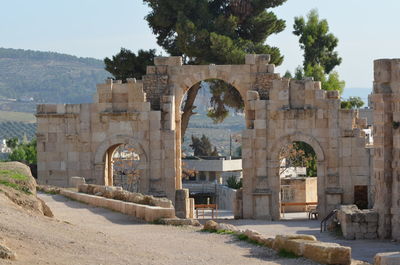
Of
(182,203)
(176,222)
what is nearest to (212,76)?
(182,203)

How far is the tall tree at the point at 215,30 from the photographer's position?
145ft

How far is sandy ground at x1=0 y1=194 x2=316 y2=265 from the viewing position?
15086mm

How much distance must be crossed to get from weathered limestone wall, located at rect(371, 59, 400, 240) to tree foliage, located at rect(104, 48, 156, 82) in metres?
19.9

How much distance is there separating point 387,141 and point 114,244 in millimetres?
11595

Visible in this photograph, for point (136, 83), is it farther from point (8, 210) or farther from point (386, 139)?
point (8, 210)

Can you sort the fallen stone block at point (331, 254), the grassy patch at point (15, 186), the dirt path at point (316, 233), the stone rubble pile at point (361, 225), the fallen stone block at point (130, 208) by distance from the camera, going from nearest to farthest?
the fallen stone block at point (331, 254), the grassy patch at point (15, 186), the dirt path at point (316, 233), the fallen stone block at point (130, 208), the stone rubble pile at point (361, 225)

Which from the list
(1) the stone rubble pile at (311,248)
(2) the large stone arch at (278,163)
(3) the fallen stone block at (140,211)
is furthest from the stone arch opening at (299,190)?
(1) the stone rubble pile at (311,248)

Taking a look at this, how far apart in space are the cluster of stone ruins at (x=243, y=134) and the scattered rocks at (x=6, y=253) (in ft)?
69.6

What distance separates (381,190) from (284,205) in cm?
1164

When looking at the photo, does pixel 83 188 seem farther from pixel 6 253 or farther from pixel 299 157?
pixel 299 157

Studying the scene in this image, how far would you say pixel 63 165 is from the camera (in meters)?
35.9

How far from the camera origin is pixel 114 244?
17812mm

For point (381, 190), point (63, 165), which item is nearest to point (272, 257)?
point (381, 190)

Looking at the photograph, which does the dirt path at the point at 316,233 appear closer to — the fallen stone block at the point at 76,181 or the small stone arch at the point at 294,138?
the small stone arch at the point at 294,138
